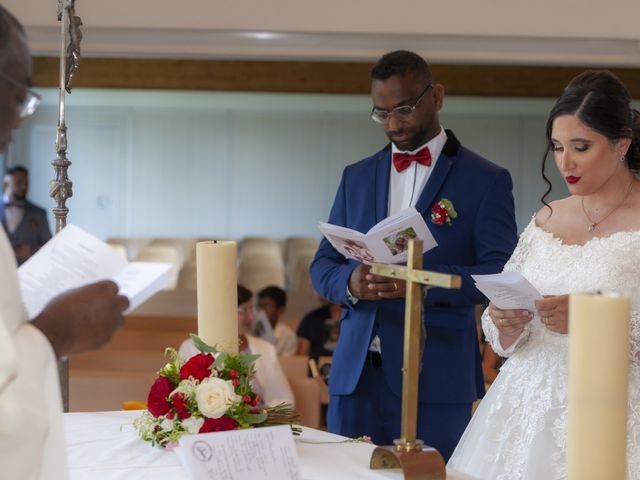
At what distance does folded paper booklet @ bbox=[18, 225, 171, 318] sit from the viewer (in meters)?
1.66

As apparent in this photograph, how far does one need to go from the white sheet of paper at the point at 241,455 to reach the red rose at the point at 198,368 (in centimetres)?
37

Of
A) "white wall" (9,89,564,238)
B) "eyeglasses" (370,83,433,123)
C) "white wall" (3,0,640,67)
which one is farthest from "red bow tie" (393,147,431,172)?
"white wall" (9,89,564,238)

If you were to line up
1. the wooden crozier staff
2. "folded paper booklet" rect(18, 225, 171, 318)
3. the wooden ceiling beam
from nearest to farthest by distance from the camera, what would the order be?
"folded paper booklet" rect(18, 225, 171, 318)
the wooden crozier staff
the wooden ceiling beam

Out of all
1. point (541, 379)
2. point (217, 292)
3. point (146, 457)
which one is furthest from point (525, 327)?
point (146, 457)

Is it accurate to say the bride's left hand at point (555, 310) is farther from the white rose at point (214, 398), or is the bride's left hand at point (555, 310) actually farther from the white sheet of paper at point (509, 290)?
the white rose at point (214, 398)

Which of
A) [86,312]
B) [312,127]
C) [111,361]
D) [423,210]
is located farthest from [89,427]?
[312,127]

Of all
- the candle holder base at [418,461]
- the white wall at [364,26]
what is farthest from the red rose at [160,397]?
the white wall at [364,26]

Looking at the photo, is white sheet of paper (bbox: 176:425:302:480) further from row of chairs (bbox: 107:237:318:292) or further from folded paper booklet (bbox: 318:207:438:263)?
row of chairs (bbox: 107:237:318:292)

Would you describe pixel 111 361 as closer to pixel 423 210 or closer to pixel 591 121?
pixel 423 210

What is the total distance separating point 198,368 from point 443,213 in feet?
3.60

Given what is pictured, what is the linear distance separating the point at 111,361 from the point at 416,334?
456cm

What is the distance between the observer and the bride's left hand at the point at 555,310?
97.7 inches

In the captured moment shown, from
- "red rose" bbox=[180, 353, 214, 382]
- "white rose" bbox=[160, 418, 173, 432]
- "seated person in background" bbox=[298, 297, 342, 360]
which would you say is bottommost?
"seated person in background" bbox=[298, 297, 342, 360]

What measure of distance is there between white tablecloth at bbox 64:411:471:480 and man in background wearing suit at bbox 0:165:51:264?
7235mm
